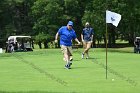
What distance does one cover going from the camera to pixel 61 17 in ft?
262

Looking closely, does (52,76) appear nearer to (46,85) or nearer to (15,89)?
(46,85)


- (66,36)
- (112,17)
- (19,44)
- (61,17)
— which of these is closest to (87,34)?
(66,36)

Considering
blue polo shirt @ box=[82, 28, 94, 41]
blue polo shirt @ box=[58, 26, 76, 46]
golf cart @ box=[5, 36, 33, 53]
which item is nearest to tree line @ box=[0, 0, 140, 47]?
golf cart @ box=[5, 36, 33, 53]

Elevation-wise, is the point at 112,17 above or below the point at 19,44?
above

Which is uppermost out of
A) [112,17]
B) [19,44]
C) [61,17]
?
[61,17]

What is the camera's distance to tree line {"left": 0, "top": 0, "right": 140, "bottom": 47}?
70.8m

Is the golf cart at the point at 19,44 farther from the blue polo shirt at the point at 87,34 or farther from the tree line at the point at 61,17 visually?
the blue polo shirt at the point at 87,34

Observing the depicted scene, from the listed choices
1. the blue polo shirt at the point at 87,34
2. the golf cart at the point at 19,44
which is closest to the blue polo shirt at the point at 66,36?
the blue polo shirt at the point at 87,34

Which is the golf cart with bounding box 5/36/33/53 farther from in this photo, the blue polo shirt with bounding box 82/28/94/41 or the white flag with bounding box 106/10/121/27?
the white flag with bounding box 106/10/121/27

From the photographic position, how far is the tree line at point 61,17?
70.8 metres

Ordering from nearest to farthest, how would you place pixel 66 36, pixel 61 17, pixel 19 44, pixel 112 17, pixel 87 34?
pixel 112 17
pixel 66 36
pixel 87 34
pixel 19 44
pixel 61 17

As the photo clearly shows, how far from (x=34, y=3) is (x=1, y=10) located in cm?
653

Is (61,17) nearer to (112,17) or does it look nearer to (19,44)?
(19,44)

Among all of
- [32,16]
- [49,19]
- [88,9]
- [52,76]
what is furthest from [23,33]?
[52,76]
